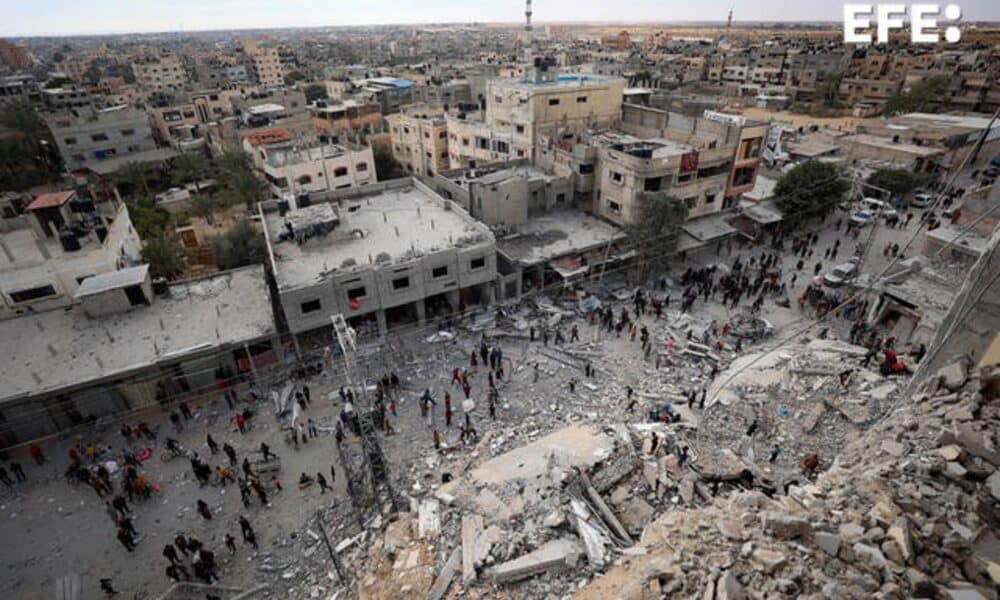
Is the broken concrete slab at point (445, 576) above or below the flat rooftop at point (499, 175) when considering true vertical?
below

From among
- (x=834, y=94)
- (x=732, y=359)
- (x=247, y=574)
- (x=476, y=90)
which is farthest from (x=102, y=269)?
(x=834, y=94)

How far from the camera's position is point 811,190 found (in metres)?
32.4

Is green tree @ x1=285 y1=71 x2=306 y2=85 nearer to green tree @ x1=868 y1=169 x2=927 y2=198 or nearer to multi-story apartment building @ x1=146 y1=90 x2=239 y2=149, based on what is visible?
multi-story apartment building @ x1=146 y1=90 x2=239 y2=149

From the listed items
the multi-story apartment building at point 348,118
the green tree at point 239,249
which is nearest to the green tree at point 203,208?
the green tree at point 239,249

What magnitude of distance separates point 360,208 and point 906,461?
26909 millimetres

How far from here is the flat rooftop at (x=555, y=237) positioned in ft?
87.4

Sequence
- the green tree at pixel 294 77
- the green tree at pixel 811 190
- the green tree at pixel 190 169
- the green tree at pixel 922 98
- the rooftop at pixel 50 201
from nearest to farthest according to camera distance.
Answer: the rooftop at pixel 50 201
the green tree at pixel 811 190
the green tree at pixel 190 169
the green tree at pixel 922 98
the green tree at pixel 294 77

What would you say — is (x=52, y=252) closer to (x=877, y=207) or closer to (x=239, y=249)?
(x=239, y=249)

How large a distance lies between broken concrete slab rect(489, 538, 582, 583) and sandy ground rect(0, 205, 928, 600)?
6.24m

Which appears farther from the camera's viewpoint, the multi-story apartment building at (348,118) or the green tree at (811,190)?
the multi-story apartment building at (348,118)

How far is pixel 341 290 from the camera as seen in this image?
21578 mm

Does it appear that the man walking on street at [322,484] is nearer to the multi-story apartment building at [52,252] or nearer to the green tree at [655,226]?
the multi-story apartment building at [52,252]

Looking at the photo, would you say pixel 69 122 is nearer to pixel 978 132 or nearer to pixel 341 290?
pixel 341 290

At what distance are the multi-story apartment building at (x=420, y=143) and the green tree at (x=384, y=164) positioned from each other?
1.46 meters
